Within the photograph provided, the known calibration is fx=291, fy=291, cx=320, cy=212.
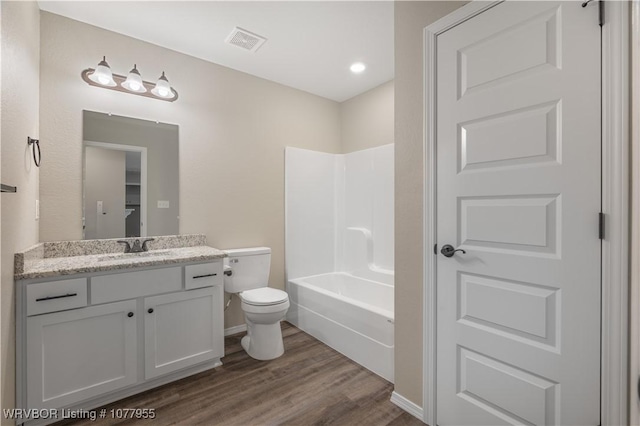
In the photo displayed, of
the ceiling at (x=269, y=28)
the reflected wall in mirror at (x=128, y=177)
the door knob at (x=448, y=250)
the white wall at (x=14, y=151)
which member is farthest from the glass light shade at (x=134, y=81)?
the door knob at (x=448, y=250)

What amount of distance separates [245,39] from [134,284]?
2.03 m

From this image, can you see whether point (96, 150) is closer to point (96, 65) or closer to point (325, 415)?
point (96, 65)

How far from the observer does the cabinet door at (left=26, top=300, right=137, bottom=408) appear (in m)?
1.59

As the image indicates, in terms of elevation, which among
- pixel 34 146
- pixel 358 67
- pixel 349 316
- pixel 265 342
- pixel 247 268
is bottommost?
pixel 265 342

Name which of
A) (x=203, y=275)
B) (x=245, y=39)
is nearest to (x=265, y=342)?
(x=203, y=275)

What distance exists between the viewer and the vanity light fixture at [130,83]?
6.94 ft

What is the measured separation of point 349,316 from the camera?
239cm

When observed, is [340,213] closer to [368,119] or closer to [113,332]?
[368,119]

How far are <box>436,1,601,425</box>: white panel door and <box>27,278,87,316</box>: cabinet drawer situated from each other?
6.79 ft

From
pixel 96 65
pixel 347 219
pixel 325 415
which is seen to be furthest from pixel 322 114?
pixel 325 415

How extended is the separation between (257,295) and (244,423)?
97cm

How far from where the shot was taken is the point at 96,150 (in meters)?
2.25

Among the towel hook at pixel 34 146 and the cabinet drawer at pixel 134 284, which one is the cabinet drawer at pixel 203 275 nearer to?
the cabinet drawer at pixel 134 284

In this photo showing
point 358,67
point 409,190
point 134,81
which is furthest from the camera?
point 358,67
